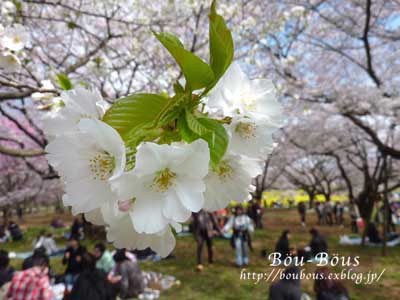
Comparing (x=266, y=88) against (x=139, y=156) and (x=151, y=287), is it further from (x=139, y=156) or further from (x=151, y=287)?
(x=151, y=287)

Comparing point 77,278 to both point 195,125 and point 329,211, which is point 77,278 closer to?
point 195,125

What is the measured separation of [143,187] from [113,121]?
0.10 meters

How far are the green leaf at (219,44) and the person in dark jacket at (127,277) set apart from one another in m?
5.17

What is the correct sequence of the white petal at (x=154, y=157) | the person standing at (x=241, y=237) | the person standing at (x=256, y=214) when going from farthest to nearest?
the person standing at (x=256, y=214) → the person standing at (x=241, y=237) → the white petal at (x=154, y=157)

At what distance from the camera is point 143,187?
0.48 meters

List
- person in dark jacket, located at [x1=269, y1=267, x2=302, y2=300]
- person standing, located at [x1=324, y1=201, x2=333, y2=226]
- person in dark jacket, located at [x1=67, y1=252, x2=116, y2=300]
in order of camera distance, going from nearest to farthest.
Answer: person in dark jacket, located at [x1=269, y1=267, x2=302, y2=300], person in dark jacket, located at [x1=67, y1=252, x2=116, y2=300], person standing, located at [x1=324, y1=201, x2=333, y2=226]

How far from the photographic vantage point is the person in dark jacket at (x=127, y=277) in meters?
5.21

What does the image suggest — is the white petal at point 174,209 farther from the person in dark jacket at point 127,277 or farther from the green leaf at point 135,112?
the person in dark jacket at point 127,277

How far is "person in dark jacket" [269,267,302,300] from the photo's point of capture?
151 inches

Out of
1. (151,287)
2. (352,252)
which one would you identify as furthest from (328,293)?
(352,252)

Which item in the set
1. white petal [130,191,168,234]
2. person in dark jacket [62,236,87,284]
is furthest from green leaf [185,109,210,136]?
person in dark jacket [62,236,87,284]

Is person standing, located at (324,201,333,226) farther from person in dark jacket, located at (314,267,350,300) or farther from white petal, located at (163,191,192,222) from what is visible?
white petal, located at (163,191,192,222)

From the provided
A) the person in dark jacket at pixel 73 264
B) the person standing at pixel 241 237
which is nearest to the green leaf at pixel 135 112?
the person in dark jacket at pixel 73 264

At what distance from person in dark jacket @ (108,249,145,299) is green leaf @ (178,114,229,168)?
16.9 feet
